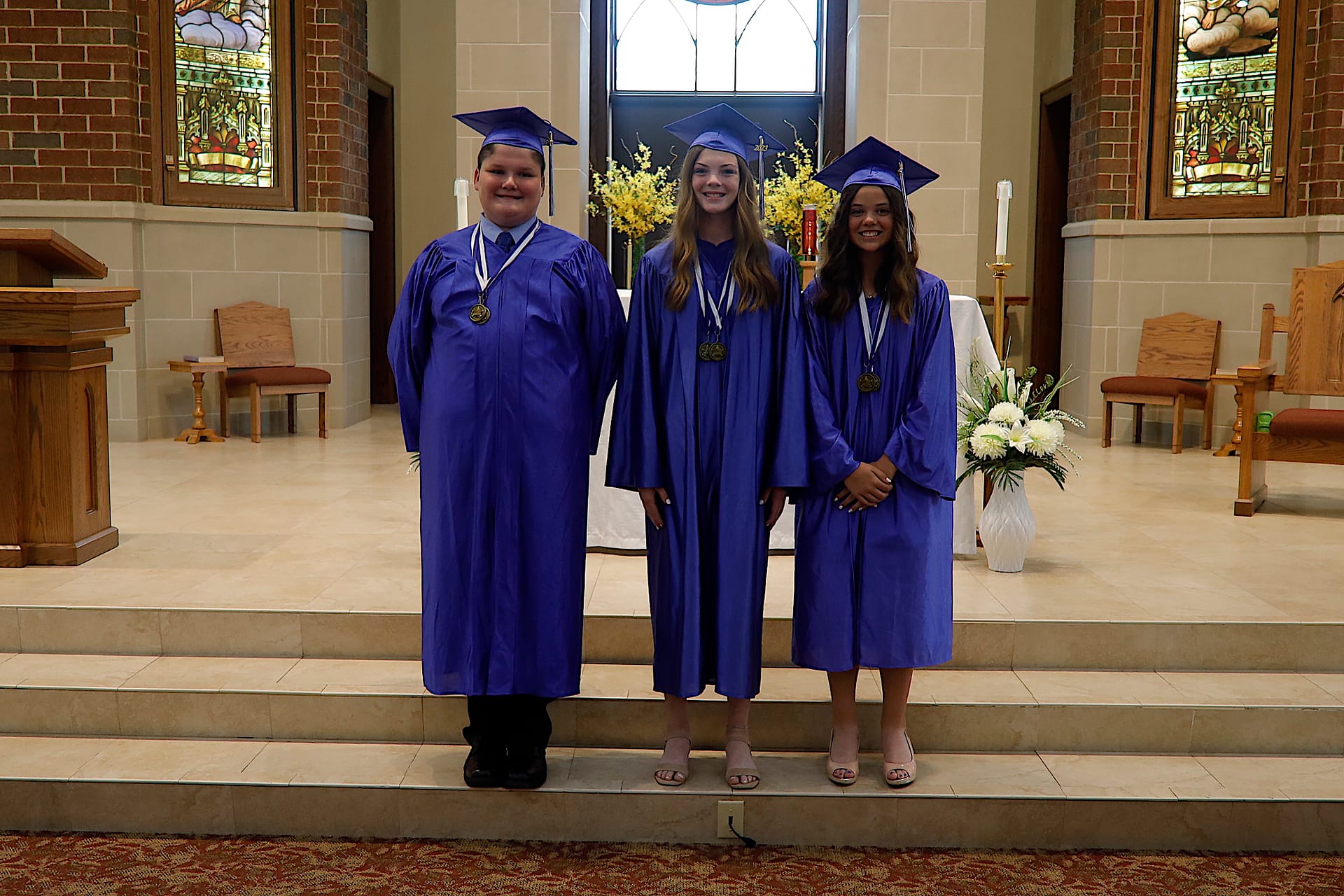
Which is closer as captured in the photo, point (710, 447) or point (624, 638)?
point (710, 447)

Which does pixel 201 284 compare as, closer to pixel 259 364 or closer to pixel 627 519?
pixel 259 364

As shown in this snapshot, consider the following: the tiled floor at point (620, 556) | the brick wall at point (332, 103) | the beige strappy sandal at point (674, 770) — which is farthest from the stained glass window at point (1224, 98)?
the beige strappy sandal at point (674, 770)

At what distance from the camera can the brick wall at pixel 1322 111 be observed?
7.61 meters

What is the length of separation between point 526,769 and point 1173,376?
6.45m

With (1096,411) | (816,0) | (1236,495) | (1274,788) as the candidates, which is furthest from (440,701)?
(816,0)

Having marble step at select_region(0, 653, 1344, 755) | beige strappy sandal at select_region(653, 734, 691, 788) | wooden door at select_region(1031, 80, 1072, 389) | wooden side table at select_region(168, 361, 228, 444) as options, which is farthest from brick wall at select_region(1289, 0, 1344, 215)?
wooden side table at select_region(168, 361, 228, 444)

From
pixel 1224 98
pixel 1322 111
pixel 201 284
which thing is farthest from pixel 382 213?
pixel 1322 111

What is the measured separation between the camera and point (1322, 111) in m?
7.74

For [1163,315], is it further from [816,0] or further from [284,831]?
[284,831]

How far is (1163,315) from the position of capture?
8.57 metres

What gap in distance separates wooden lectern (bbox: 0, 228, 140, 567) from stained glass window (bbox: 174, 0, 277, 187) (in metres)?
3.78

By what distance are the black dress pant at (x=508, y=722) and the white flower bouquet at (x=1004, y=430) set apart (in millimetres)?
1893

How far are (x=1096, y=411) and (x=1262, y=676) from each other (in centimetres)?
513

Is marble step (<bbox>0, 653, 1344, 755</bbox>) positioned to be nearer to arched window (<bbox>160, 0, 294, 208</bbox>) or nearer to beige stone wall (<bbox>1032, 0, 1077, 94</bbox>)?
arched window (<bbox>160, 0, 294, 208</bbox>)
